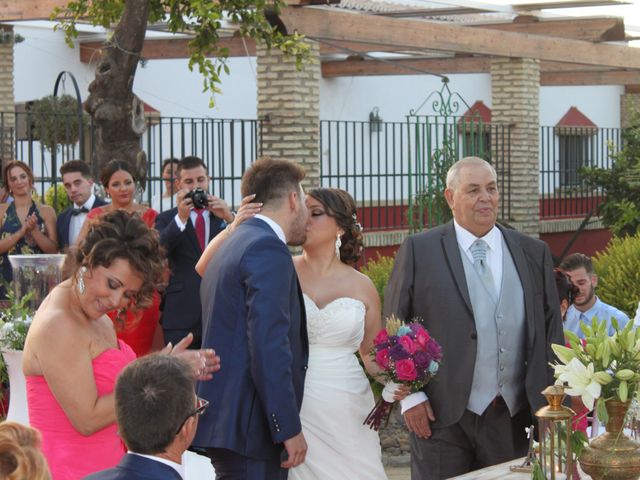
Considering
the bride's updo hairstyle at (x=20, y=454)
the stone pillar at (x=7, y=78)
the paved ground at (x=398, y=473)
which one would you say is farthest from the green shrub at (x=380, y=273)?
the stone pillar at (x=7, y=78)

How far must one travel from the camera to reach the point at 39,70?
20250 millimetres

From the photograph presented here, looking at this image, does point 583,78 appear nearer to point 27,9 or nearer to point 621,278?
point 27,9

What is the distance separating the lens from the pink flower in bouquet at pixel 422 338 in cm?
491

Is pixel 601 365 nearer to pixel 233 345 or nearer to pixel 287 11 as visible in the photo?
pixel 233 345

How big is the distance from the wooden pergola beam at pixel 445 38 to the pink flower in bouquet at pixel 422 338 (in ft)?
28.1

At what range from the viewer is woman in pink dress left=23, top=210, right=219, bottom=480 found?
401 centimetres

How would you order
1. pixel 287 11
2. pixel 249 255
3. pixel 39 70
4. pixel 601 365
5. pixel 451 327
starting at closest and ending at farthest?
1. pixel 601 365
2. pixel 249 255
3. pixel 451 327
4. pixel 287 11
5. pixel 39 70

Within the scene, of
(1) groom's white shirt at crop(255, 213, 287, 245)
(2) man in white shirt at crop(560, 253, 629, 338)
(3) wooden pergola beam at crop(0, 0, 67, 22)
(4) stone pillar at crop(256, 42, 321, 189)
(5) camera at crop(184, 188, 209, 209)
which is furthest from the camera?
(4) stone pillar at crop(256, 42, 321, 189)

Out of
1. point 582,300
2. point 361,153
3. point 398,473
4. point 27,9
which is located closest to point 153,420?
point 582,300

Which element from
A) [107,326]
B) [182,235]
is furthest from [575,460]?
[182,235]

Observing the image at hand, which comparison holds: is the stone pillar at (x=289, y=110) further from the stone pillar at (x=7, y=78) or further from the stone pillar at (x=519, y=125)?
the stone pillar at (x=7, y=78)

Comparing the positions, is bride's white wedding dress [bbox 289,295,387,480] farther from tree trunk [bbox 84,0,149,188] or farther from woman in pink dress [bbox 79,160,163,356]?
tree trunk [bbox 84,0,149,188]

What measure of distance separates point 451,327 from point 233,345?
105cm

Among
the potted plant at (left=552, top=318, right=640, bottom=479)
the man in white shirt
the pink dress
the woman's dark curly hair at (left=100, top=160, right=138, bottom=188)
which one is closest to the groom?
the pink dress
